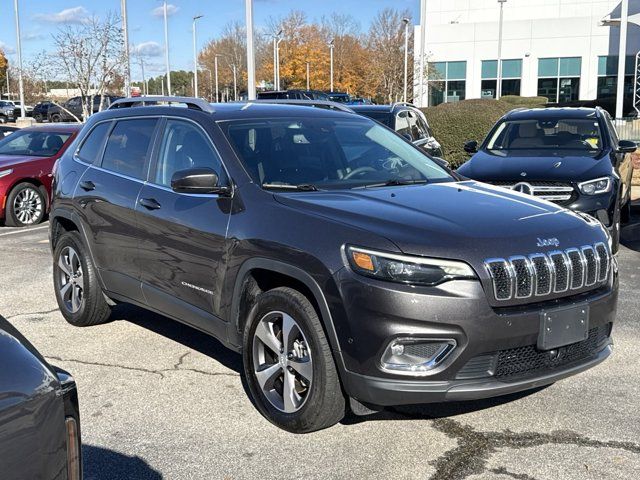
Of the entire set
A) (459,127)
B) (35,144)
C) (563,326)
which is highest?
(459,127)

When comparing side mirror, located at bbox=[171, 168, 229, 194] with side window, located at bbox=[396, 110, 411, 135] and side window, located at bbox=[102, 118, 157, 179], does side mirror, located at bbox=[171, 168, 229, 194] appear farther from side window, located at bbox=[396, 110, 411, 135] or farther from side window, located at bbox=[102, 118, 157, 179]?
side window, located at bbox=[396, 110, 411, 135]

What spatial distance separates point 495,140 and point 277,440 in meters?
6.92

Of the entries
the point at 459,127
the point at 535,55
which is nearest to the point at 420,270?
the point at 459,127

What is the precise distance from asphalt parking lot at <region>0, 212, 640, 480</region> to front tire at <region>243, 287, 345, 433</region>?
0.47 ft

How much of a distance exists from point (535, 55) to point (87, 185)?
173 ft

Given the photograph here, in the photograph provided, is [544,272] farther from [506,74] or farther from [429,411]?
[506,74]

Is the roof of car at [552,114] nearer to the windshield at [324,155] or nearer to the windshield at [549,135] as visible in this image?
the windshield at [549,135]

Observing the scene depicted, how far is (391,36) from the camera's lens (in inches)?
2048

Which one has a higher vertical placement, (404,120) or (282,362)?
(404,120)

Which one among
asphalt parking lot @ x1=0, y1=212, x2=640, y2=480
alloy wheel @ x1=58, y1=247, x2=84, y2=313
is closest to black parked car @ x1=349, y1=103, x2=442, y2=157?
alloy wheel @ x1=58, y1=247, x2=84, y2=313

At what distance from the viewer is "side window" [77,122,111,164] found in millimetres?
5946

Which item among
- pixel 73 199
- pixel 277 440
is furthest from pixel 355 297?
pixel 73 199

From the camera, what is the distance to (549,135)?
9633mm

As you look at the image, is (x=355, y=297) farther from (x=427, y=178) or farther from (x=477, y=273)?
(x=427, y=178)
